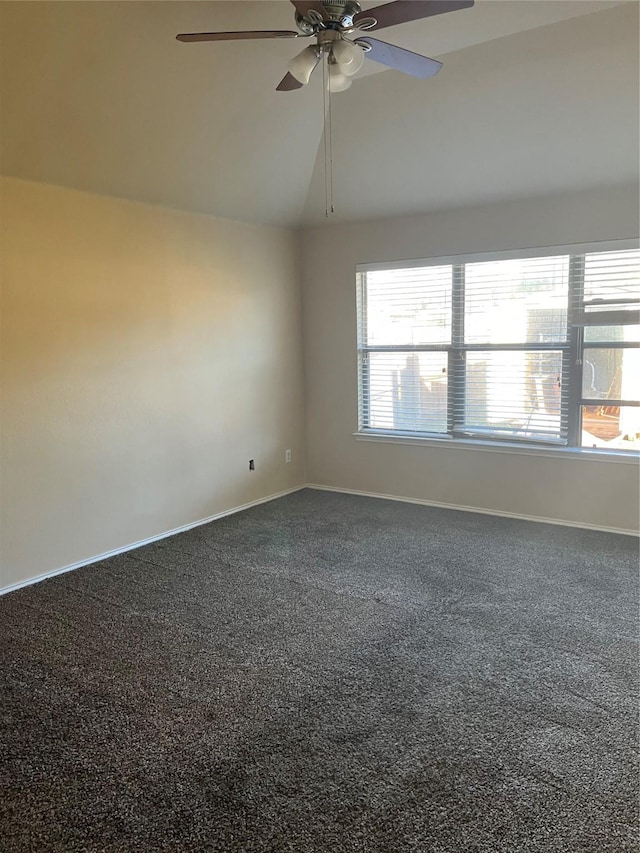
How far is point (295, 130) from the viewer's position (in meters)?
4.16

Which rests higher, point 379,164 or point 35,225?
point 379,164

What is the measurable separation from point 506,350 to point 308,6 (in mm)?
3006

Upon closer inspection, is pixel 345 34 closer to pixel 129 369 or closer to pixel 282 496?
pixel 129 369

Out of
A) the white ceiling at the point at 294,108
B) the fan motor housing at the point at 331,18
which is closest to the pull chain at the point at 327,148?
the white ceiling at the point at 294,108

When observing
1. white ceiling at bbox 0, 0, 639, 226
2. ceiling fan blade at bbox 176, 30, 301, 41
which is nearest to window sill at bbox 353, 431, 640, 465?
white ceiling at bbox 0, 0, 639, 226

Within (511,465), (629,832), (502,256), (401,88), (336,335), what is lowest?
(629,832)

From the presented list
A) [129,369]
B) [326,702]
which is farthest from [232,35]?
[326,702]

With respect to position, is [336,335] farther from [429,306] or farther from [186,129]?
[186,129]

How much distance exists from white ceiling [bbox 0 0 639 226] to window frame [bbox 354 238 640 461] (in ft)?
1.45

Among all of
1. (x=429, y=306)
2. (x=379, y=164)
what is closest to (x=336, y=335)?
(x=429, y=306)

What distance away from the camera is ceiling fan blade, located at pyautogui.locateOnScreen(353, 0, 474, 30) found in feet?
7.07

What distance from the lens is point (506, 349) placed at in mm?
4656

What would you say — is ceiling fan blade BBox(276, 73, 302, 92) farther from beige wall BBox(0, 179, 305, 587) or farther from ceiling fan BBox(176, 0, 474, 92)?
beige wall BBox(0, 179, 305, 587)

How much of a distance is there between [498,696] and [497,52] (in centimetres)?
339
